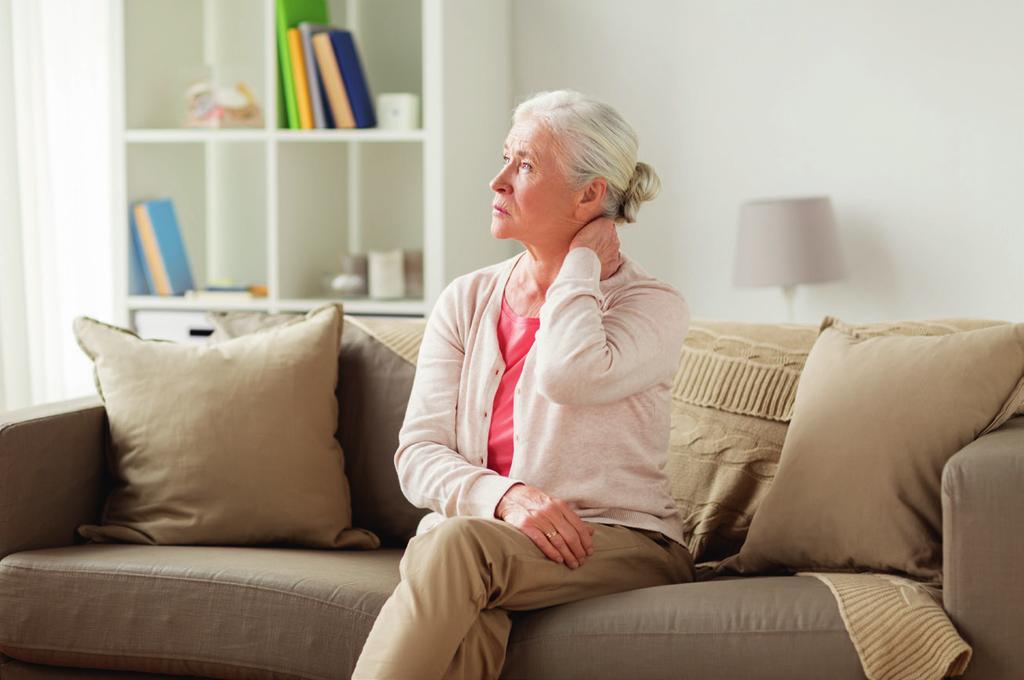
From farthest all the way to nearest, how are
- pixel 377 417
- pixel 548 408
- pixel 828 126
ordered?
1. pixel 828 126
2. pixel 377 417
3. pixel 548 408

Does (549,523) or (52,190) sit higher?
(52,190)

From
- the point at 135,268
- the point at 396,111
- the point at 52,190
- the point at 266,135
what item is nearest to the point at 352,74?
the point at 396,111

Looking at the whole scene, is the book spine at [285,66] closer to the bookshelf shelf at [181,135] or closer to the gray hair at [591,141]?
the bookshelf shelf at [181,135]

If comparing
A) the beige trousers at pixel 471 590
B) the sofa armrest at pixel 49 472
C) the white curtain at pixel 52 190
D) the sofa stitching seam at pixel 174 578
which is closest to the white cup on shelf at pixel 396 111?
the white curtain at pixel 52 190

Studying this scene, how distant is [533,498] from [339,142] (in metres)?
2.41

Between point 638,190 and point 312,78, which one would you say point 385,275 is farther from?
point 638,190

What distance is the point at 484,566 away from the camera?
68.2 inches

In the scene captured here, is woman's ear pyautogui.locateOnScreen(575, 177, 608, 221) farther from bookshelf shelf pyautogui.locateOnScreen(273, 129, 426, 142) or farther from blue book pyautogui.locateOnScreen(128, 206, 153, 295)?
blue book pyautogui.locateOnScreen(128, 206, 153, 295)

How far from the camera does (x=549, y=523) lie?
1847 millimetres

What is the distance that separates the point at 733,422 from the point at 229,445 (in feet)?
3.01

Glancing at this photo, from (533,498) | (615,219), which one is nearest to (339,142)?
(615,219)

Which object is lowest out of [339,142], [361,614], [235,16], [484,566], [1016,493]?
[361,614]

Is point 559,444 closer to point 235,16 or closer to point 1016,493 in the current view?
point 1016,493

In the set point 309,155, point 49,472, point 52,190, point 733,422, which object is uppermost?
point 309,155
